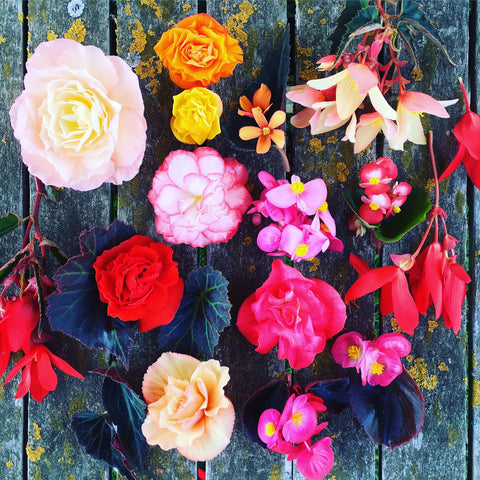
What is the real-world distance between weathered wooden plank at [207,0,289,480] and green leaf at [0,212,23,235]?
343 mm

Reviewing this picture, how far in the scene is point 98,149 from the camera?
74 cm

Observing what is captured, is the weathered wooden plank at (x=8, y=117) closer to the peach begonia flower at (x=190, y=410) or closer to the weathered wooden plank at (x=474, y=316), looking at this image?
the peach begonia flower at (x=190, y=410)

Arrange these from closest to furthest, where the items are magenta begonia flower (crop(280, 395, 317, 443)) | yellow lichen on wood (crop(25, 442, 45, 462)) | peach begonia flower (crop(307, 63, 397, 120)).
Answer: peach begonia flower (crop(307, 63, 397, 120))
magenta begonia flower (crop(280, 395, 317, 443))
yellow lichen on wood (crop(25, 442, 45, 462))

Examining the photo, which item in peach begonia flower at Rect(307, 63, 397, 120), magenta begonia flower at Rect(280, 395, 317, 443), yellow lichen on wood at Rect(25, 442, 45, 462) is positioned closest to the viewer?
peach begonia flower at Rect(307, 63, 397, 120)

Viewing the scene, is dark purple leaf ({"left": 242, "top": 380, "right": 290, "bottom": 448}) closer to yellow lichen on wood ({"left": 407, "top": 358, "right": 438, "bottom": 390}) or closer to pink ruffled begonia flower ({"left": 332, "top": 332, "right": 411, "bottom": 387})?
pink ruffled begonia flower ({"left": 332, "top": 332, "right": 411, "bottom": 387})

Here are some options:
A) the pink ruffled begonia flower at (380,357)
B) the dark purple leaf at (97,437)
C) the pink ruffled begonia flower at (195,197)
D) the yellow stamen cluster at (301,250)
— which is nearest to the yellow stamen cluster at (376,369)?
the pink ruffled begonia flower at (380,357)

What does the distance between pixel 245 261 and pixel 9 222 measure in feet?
1.38

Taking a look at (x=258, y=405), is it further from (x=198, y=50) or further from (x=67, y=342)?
(x=198, y=50)

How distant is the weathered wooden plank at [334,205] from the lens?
852 millimetres

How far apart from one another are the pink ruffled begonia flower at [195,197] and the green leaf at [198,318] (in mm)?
77

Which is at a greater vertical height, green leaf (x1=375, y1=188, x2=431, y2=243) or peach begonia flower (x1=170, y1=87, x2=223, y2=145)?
peach begonia flower (x1=170, y1=87, x2=223, y2=145)

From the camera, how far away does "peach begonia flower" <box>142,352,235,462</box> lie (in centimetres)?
78

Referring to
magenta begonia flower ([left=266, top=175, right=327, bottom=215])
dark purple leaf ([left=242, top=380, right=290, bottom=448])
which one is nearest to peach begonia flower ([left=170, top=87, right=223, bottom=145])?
magenta begonia flower ([left=266, top=175, right=327, bottom=215])

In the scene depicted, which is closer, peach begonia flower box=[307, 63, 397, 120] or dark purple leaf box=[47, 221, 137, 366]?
peach begonia flower box=[307, 63, 397, 120]
